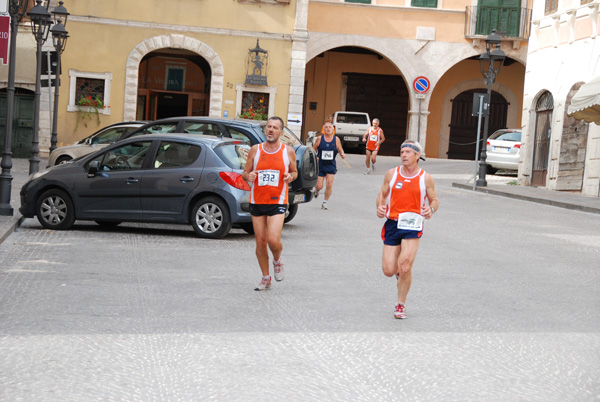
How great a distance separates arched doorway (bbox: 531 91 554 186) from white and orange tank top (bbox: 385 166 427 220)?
2304 cm

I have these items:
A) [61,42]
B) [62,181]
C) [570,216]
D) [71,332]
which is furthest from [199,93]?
[71,332]

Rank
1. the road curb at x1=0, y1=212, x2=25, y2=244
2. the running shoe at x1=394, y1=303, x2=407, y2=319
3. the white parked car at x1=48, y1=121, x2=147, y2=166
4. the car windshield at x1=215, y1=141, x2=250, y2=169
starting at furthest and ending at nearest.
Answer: the white parked car at x1=48, y1=121, x2=147, y2=166
the car windshield at x1=215, y1=141, x2=250, y2=169
the road curb at x1=0, y1=212, x2=25, y2=244
the running shoe at x1=394, y1=303, x2=407, y2=319

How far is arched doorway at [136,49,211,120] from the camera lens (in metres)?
38.5

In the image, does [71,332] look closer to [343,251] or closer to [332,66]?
[343,251]

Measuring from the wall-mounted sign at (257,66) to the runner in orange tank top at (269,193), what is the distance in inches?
1042

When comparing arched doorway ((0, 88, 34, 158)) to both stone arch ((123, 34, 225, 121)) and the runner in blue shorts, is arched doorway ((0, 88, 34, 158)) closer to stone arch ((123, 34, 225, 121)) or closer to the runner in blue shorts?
stone arch ((123, 34, 225, 121))

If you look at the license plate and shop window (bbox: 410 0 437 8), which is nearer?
the license plate

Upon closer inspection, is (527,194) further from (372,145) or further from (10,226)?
(10,226)

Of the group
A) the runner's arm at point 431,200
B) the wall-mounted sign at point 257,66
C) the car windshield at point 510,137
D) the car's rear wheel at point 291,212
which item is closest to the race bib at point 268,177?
the runner's arm at point 431,200

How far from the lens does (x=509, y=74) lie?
153ft

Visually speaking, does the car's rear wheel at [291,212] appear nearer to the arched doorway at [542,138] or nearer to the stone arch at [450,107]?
the arched doorway at [542,138]

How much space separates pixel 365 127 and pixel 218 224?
28.6 meters

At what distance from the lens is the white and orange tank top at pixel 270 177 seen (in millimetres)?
9805

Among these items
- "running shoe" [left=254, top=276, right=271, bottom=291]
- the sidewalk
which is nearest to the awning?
the sidewalk
